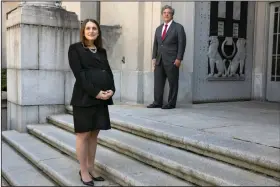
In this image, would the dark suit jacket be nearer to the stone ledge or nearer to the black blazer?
the stone ledge

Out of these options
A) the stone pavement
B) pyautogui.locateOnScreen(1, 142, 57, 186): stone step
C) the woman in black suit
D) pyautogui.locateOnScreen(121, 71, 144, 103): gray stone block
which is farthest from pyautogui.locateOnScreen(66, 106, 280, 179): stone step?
pyautogui.locateOnScreen(121, 71, 144, 103): gray stone block

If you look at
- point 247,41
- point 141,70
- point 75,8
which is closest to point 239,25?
point 247,41

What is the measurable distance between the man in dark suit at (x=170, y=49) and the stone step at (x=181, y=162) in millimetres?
2167

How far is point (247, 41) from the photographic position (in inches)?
376

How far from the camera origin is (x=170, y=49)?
A: 24.8 feet

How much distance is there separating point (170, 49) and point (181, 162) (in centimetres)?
375

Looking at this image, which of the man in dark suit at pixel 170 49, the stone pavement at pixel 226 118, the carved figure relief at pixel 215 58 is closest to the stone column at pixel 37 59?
the stone pavement at pixel 226 118

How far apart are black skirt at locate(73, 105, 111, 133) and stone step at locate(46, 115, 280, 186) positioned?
2.70 ft

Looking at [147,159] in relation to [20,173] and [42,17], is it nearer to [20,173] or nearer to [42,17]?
[20,173]

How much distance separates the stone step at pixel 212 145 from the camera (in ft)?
12.5

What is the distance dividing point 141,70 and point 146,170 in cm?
433

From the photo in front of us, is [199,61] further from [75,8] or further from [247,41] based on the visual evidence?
[75,8]

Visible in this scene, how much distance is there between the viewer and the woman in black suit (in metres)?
3.97

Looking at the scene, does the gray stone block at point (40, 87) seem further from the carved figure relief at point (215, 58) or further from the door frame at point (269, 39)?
the door frame at point (269, 39)
